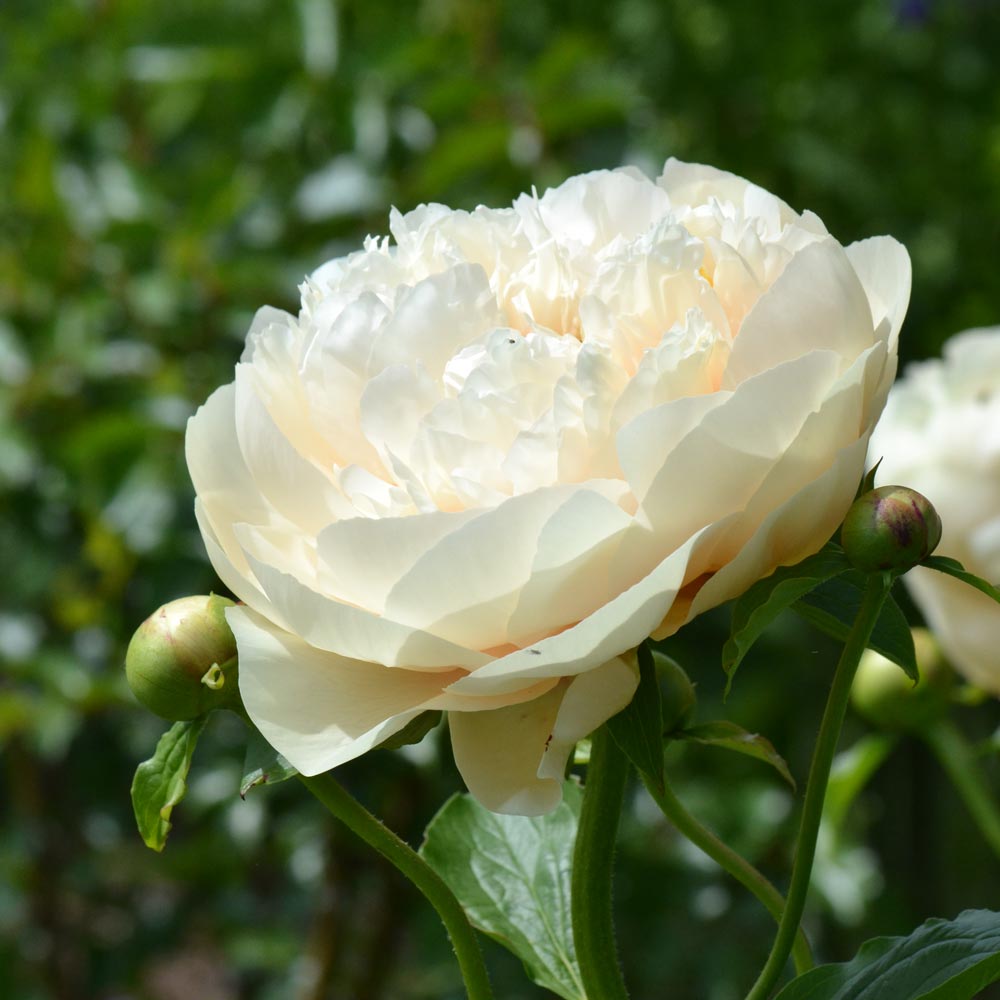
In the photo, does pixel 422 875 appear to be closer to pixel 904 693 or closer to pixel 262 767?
pixel 262 767

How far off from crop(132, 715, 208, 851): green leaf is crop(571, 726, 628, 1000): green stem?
9 cm

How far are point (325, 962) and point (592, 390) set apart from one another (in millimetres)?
978

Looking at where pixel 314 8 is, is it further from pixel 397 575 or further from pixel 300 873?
pixel 397 575

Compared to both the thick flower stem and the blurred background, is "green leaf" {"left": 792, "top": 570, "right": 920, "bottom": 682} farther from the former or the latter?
the blurred background

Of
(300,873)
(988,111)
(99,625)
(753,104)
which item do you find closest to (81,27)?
(99,625)

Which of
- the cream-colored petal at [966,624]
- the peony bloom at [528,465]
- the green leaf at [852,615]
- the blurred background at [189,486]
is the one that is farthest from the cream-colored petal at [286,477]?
the blurred background at [189,486]

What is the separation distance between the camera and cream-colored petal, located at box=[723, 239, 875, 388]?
11.1 inches

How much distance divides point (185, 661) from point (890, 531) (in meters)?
0.16

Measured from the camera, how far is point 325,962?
1.16 m

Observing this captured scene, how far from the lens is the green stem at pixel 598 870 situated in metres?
0.32

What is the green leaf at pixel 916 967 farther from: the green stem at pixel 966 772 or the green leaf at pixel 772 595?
the green stem at pixel 966 772

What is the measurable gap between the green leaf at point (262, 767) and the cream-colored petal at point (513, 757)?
0.04 m

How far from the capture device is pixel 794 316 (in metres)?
0.28

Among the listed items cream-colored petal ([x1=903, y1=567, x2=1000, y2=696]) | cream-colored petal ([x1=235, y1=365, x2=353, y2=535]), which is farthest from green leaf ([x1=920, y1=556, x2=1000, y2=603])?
cream-colored petal ([x1=903, y1=567, x2=1000, y2=696])
